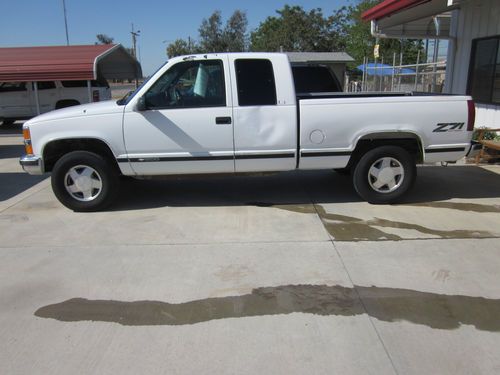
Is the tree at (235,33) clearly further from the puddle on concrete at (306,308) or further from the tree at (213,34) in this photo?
the puddle on concrete at (306,308)

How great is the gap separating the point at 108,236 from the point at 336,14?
53434mm

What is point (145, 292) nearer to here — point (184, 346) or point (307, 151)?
point (184, 346)

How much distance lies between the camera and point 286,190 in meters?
7.18

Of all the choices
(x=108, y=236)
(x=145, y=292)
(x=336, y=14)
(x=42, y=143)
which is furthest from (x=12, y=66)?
(x=336, y=14)

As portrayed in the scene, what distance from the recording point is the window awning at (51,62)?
14344 millimetres

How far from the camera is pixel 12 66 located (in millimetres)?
14539

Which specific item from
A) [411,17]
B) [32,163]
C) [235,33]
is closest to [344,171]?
[32,163]

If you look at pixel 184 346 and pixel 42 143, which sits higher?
pixel 42 143

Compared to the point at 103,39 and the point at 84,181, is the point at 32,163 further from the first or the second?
the point at 103,39

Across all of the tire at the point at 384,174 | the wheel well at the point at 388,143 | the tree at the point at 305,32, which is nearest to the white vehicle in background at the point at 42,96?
the wheel well at the point at 388,143

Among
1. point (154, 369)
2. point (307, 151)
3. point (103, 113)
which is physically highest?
point (103, 113)

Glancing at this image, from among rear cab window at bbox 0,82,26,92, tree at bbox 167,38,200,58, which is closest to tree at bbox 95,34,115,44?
tree at bbox 167,38,200,58

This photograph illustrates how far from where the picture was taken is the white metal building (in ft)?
32.4

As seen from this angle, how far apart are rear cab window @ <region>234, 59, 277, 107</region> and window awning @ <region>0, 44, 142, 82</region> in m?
9.79
